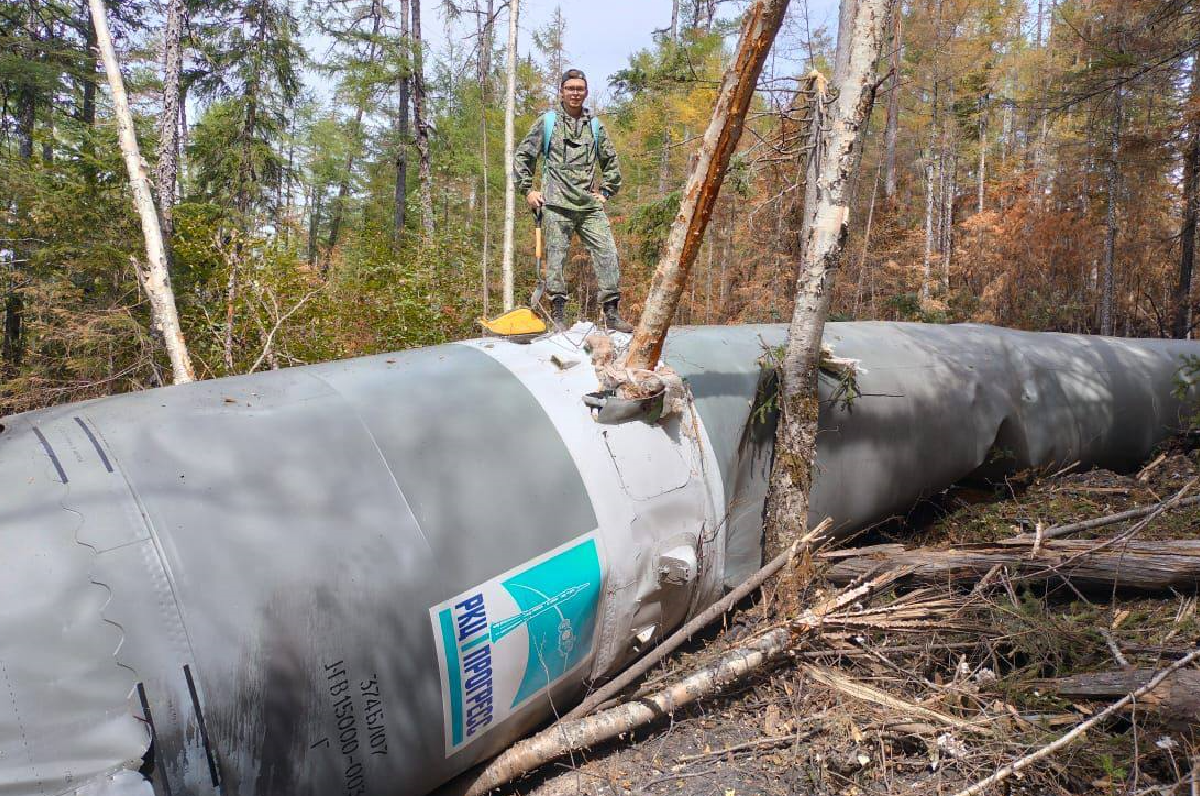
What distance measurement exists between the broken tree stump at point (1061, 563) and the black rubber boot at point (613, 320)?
212 centimetres

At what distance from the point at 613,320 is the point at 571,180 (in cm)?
128

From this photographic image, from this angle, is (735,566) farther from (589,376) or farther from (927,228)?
(927,228)

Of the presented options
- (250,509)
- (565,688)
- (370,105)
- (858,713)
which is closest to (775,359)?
(858,713)

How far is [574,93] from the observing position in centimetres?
547

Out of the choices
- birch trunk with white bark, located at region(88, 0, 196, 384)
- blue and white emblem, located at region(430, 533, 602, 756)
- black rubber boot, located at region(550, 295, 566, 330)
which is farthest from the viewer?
birch trunk with white bark, located at region(88, 0, 196, 384)

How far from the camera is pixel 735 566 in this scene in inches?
166

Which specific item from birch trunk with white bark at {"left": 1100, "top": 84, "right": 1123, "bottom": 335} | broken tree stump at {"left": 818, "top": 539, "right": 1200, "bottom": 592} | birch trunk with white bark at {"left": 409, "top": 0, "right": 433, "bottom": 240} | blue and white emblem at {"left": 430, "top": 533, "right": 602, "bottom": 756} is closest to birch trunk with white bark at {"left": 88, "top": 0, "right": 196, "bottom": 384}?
blue and white emblem at {"left": 430, "top": 533, "right": 602, "bottom": 756}

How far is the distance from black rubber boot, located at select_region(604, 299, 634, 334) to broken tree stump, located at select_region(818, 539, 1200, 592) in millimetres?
2119

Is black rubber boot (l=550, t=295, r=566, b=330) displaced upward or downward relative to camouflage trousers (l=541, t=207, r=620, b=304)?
downward

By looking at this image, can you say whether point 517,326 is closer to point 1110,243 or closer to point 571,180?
point 571,180

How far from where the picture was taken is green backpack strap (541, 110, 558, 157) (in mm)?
5496

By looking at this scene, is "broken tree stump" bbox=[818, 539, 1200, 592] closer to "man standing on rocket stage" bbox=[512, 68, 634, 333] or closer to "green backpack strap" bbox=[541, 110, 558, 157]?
"man standing on rocket stage" bbox=[512, 68, 634, 333]

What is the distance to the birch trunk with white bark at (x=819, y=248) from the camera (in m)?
3.91

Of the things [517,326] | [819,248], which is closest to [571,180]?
[517,326]
